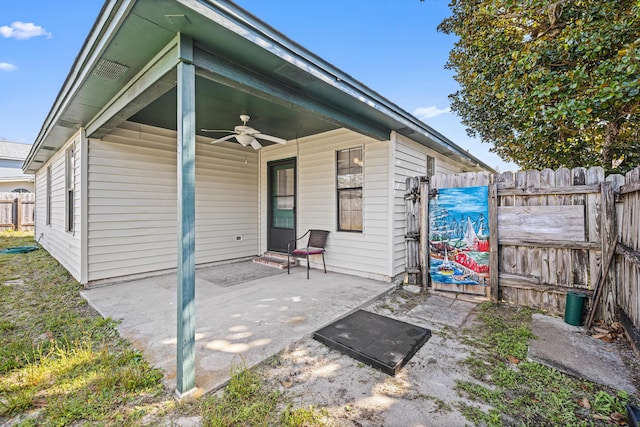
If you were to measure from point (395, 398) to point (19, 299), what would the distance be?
511cm

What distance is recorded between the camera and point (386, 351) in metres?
2.37

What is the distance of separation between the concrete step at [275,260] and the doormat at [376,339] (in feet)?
8.32

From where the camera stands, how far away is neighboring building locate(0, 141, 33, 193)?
14023 millimetres

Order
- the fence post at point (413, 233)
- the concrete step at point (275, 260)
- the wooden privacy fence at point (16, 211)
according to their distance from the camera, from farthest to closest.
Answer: the wooden privacy fence at point (16, 211), the concrete step at point (275, 260), the fence post at point (413, 233)

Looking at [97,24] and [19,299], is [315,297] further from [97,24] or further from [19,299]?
[19,299]

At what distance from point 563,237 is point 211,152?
5984mm

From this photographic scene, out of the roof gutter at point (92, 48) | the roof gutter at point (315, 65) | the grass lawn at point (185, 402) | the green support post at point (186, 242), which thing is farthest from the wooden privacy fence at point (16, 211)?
the roof gutter at point (315, 65)

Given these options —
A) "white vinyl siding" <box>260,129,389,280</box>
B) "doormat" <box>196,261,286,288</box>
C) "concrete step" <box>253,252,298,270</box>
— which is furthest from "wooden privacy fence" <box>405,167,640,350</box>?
"doormat" <box>196,261,286,288</box>

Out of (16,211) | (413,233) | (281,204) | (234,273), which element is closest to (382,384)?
(413,233)

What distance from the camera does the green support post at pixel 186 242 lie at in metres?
1.83

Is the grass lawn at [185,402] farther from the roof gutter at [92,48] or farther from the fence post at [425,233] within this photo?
the roof gutter at [92,48]

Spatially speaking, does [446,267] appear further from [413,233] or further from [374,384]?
[374,384]

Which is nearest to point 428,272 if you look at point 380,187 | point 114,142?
point 380,187

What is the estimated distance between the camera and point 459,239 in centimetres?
397
